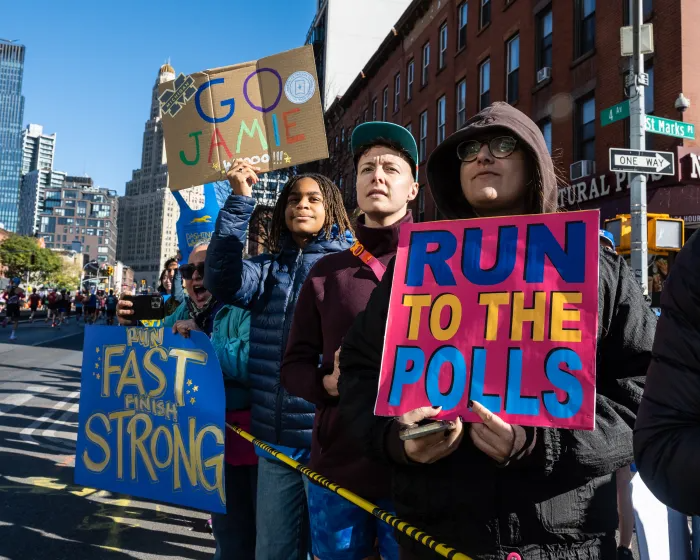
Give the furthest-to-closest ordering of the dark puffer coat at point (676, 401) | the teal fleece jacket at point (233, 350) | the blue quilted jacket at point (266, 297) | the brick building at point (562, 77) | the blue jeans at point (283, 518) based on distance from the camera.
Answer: the brick building at point (562, 77) → the teal fleece jacket at point (233, 350) → the blue quilted jacket at point (266, 297) → the blue jeans at point (283, 518) → the dark puffer coat at point (676, 401)

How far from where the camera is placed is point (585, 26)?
16.2m

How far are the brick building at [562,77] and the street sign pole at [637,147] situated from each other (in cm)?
102

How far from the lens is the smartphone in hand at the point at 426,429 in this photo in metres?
1.31

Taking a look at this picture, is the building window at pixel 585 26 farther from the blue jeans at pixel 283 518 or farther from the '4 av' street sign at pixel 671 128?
the blue jeans at pixel 283 518

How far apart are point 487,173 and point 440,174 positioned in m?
0.27

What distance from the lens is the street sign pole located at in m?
8.25

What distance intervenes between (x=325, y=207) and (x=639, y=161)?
21.4 feet

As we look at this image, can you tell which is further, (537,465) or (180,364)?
(180,364)

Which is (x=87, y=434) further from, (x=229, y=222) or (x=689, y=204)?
(x=689, y=204)

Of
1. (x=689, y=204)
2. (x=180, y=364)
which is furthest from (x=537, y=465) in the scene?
(x=689, y=204)

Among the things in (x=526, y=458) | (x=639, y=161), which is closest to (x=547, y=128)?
(x=639, y=161)

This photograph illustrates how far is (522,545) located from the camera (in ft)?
4.70

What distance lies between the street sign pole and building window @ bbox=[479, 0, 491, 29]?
1343 centimetres

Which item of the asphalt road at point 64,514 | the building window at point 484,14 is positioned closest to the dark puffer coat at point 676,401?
the asphalt road at point 64,514
